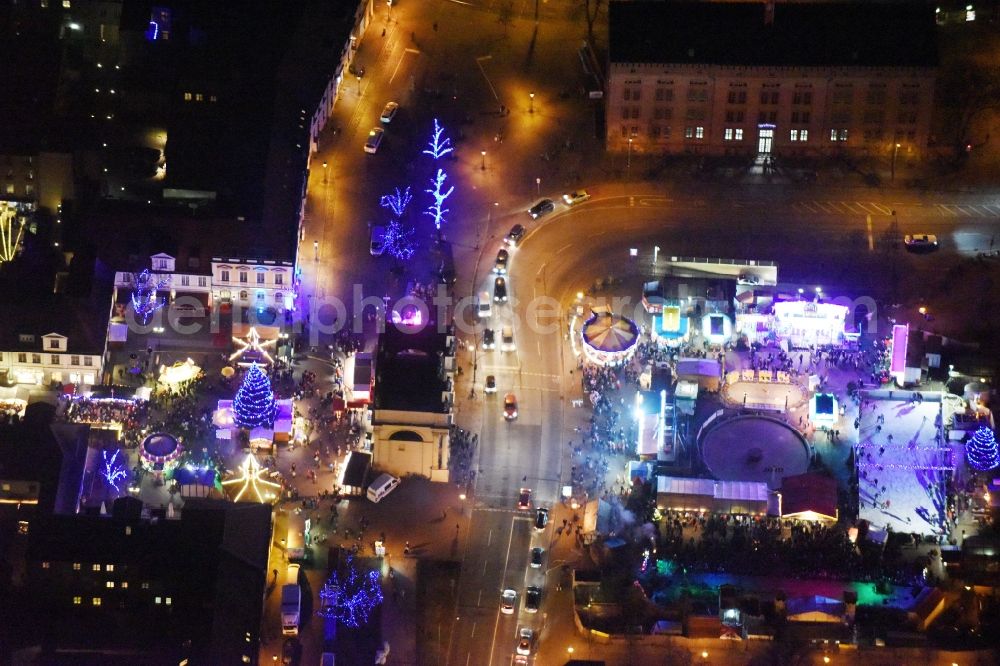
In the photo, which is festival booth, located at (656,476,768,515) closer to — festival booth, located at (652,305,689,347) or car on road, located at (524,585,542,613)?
car on road, located at (524,585,542,613)

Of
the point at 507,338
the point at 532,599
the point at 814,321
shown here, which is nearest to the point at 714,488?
the point at 532,599

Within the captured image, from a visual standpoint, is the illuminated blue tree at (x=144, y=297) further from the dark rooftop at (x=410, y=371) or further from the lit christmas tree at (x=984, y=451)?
the lit christmas tree at (x=984, y=451)

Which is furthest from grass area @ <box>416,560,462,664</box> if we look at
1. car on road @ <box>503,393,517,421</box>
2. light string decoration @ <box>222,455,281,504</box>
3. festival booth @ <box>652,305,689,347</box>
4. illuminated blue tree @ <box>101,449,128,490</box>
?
festival booth @ <box>652,305,689,347</box>

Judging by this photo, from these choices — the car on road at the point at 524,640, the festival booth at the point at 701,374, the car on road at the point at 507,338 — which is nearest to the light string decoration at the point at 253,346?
the car on road at the point at 507,338

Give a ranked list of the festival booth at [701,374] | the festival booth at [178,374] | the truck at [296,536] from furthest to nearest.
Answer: the festival booth at [178,374], the festival booth at [701,374], the truck at [296,536]

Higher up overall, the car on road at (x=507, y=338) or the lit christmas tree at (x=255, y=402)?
the car on road at (x=507, y=338)

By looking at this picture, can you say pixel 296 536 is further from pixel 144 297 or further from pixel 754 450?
pixel 754 450

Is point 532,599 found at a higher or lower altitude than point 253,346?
lower
